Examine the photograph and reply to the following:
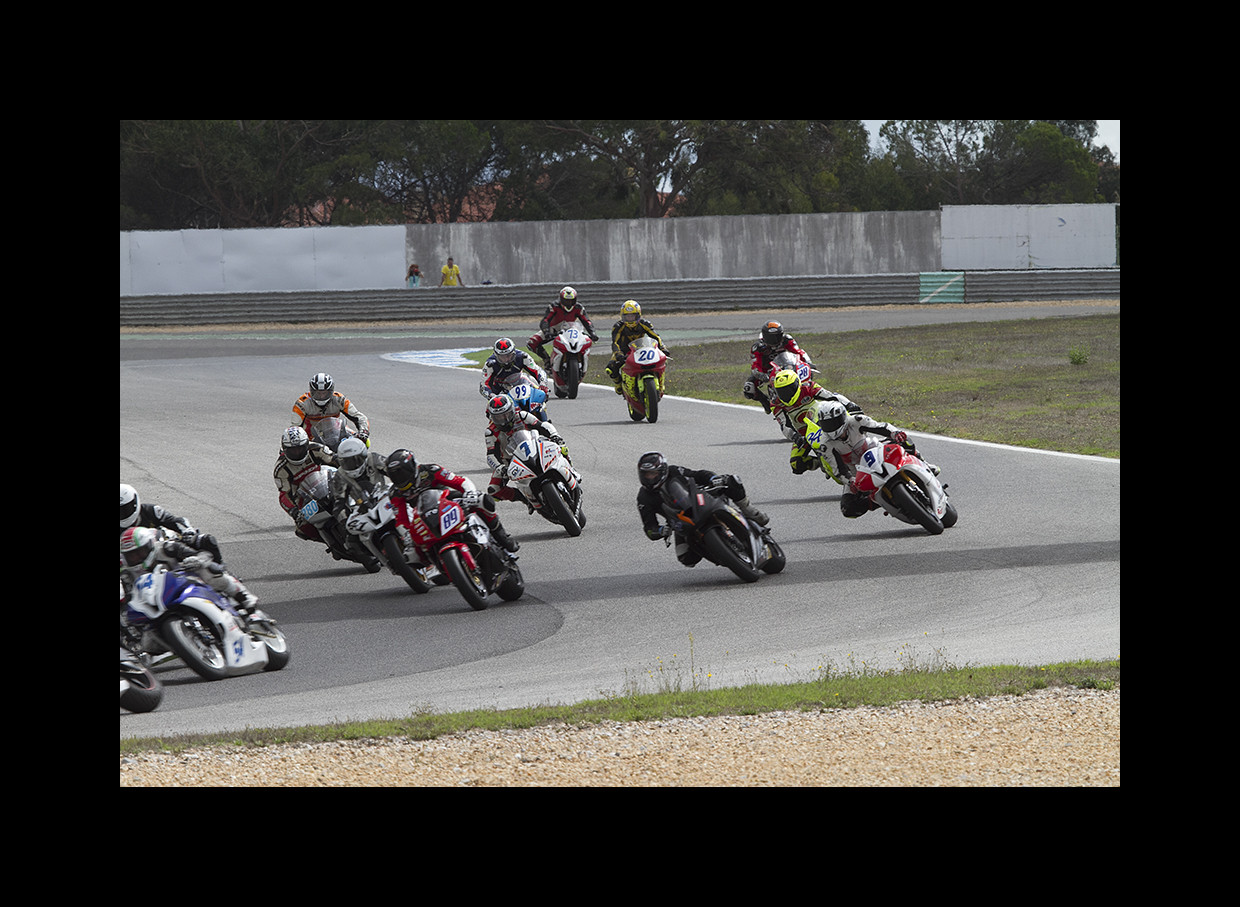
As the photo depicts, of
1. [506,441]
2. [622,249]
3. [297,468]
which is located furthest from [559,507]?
[622,249]

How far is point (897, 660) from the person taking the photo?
9.77m

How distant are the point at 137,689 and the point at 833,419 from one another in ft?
25.2

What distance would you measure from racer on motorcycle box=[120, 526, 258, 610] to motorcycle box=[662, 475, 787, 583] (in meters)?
3.76

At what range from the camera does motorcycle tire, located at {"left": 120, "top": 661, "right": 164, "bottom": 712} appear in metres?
9.09

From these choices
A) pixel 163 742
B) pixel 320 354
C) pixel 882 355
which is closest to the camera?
pixel 163 742

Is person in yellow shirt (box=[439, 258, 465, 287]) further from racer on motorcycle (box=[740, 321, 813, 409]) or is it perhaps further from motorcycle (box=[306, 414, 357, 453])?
motorcycle (box=[306, 414, 357, 453])

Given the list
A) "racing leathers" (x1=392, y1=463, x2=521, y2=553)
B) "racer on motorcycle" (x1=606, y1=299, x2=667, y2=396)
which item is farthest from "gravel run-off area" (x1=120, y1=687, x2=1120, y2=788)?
"racer on motorcycle" (x1=606, y1=299, x2=667, y2=396)

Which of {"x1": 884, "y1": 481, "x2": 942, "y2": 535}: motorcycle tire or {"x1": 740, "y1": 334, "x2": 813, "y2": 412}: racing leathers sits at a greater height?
{"x1": 740, "y1": 334, "x2": 813, "y2": 412}: racing leathers

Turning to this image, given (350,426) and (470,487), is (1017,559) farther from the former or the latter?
(350,426)

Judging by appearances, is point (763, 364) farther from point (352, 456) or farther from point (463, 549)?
point (463, 549)

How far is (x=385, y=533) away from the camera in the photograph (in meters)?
11.9

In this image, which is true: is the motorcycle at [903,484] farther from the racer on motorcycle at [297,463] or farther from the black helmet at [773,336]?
the black helmet at [773,336]
